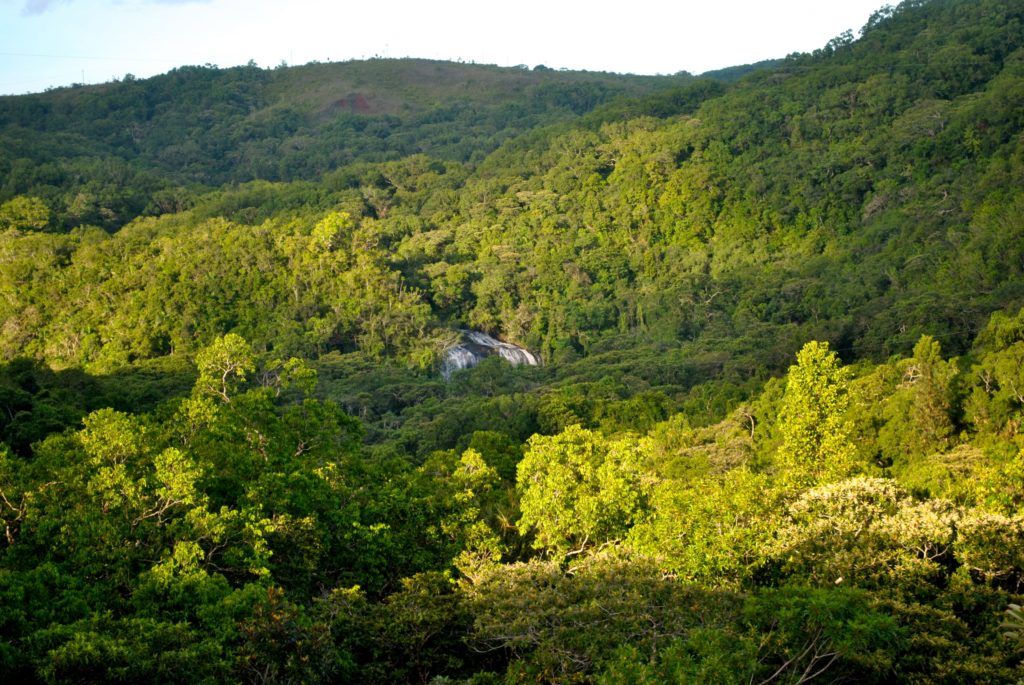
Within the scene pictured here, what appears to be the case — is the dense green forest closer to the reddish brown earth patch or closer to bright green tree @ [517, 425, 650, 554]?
bright green tree @ [517, 425, 650, 554]

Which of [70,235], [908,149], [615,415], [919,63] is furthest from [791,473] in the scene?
[919,63]

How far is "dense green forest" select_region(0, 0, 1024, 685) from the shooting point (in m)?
19.9

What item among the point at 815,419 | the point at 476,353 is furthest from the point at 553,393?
the point at 476,353

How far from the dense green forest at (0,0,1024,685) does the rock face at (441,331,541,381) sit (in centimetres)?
85

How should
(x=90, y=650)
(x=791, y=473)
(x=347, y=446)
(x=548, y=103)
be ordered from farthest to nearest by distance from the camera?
(x=548, y=103), (x=791, y=473), (x=347, y=446), (x=90, y=650)

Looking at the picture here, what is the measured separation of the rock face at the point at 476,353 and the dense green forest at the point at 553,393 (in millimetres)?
853

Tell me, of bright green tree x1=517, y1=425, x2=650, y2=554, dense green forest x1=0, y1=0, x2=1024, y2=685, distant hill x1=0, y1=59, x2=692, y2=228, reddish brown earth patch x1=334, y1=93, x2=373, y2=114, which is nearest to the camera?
dense green forest x1=0, y1=0, x2=1024, y2=685

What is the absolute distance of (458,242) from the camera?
8550 centimetres

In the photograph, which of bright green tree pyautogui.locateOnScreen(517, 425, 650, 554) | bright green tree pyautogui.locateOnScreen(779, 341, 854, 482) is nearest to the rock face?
bright green tree pyautogui.locateOnScreen(779, 341, 854, 482)

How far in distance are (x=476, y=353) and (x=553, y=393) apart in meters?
21.5

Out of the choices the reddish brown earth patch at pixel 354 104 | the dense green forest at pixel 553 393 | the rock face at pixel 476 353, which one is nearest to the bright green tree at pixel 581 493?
the dense green forest at pixel 553 393

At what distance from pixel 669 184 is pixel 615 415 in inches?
1744

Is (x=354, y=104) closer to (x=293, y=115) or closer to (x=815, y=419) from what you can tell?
(x=293, y=115)

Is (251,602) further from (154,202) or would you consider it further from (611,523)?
(154,202)
